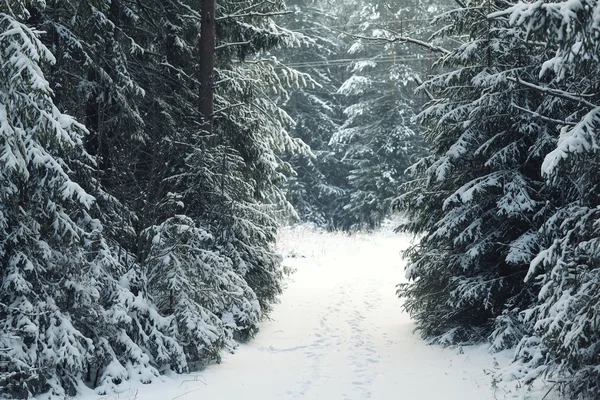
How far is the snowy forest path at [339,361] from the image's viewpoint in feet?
20.2

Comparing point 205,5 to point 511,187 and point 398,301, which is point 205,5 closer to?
point 511,187

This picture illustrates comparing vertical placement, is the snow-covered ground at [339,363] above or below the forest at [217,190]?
below

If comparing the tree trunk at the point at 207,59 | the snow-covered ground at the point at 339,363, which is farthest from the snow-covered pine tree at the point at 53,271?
the tree trunk at the point at 207,59

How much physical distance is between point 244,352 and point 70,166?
4.15m

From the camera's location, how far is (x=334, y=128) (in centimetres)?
3753

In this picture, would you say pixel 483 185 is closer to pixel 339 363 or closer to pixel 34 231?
pixel 339 363

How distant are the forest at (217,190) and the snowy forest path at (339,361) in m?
0.40

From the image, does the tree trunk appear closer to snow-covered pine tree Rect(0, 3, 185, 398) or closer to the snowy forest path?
snow-covered pine tree Rect(0, 3, 185, 398)

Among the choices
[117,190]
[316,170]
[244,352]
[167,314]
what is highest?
[117,190]

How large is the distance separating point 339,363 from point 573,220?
388cm

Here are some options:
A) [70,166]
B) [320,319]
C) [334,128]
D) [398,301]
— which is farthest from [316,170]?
[70,166]

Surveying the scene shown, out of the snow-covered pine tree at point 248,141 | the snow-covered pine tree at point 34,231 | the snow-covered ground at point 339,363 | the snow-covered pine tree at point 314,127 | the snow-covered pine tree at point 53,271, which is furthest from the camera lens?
the snow-covered pine tree at point 314,127

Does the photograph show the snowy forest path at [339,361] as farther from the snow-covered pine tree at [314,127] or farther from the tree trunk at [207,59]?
the snow-covered pine tree at [314,127]

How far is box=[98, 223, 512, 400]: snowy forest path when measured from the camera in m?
6.16
